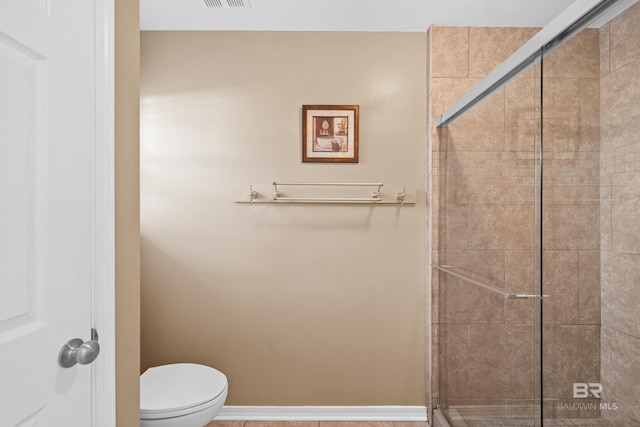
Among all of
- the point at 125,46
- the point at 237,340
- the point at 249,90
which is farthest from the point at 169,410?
the point at 249,90

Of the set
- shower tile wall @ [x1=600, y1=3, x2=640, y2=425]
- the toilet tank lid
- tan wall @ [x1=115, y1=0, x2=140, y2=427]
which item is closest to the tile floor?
the toilet tank lid

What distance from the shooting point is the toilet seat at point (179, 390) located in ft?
5.30

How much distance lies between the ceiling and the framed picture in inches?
18.6

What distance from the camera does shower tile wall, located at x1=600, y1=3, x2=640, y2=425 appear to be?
907 millimetres

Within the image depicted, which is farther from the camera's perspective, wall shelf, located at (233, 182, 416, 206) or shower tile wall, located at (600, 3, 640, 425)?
wall shelf, located at (233, 182, 416, 206)

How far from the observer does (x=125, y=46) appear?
1.05 m

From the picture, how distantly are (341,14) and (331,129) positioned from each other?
24.1 inches
